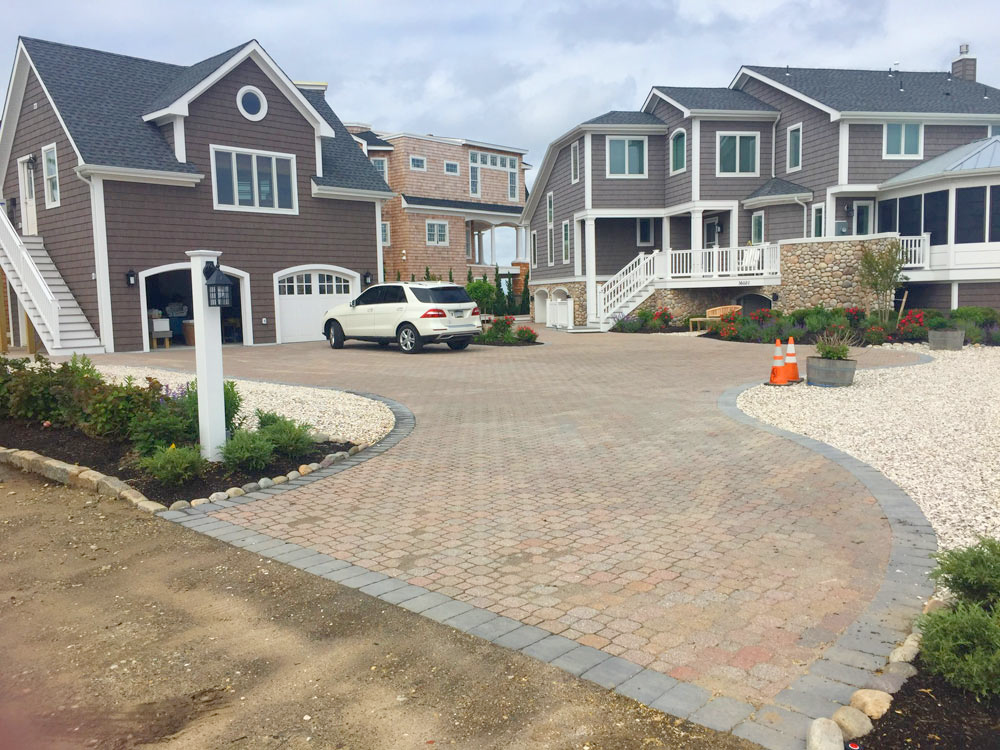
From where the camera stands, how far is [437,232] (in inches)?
1652

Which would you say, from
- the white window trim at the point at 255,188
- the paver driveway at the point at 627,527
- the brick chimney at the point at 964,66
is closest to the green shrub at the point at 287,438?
the paver driveway at the point at 627,527

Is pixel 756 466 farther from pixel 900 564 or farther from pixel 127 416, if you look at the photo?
pixel 127 416

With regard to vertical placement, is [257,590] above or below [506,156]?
below

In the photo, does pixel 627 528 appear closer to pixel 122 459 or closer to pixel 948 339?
pixel 122 459

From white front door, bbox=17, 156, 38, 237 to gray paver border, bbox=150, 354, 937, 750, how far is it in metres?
20.5

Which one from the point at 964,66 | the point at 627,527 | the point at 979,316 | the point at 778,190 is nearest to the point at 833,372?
the point at 627,527

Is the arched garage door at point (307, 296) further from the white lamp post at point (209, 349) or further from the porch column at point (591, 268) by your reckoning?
the white lamp post at point (209, 349)

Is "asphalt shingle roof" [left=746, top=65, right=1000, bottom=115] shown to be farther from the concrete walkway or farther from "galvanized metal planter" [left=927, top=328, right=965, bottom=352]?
the concrete walkway

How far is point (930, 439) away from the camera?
8.59 m

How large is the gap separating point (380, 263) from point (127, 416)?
62.1 feet

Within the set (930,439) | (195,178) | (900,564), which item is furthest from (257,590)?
(195,178)

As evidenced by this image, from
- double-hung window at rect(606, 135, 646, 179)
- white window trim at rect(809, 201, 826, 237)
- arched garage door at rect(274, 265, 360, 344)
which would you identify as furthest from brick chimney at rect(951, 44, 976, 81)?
arched garage door at rect(274, 265, 360, 344)

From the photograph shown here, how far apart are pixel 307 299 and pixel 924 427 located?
19.1m

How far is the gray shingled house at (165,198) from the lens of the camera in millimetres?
20453
